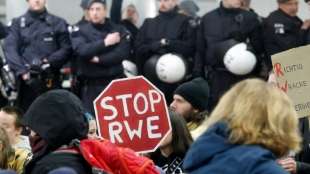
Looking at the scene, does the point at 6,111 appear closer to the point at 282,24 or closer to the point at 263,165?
the point at 282,24

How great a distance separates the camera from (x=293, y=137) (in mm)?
4438

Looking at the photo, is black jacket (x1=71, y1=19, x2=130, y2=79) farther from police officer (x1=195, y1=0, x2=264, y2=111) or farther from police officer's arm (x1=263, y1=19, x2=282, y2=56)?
police officer's arm (x1=263, y1=19, x2=282, y2=56)

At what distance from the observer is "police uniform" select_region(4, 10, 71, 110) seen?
41.8ft

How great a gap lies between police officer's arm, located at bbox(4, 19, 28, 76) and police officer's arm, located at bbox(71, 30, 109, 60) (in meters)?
0.71

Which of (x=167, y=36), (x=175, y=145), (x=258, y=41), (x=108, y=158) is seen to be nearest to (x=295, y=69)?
(x=175, y=145)

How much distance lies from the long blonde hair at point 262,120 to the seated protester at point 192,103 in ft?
12.4

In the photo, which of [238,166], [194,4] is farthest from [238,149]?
[194,4]

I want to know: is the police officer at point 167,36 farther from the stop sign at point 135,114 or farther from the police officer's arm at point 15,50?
the stop sign at point 135,114

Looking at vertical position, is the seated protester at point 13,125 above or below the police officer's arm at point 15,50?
above

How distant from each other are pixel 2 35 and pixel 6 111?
3665mm

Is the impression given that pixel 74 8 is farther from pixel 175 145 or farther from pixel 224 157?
pixel 224 157

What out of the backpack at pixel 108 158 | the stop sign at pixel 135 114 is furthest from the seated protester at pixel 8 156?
the backpack at pixel 108 158

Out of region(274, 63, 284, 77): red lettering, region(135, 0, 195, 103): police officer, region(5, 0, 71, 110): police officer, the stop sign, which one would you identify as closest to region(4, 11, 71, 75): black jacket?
region(5, 0, 71, 110): police officer

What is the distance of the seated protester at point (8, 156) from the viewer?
6962 millimetres
